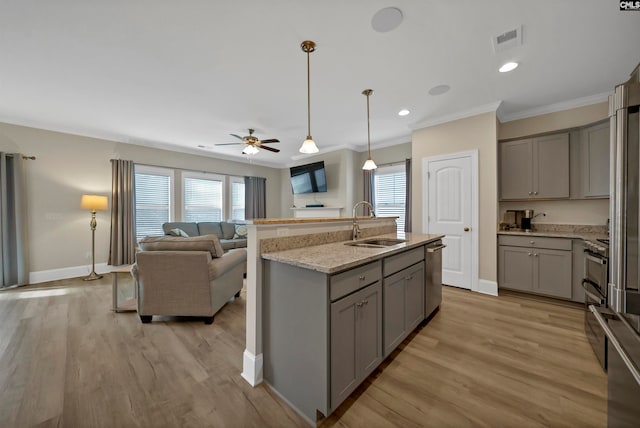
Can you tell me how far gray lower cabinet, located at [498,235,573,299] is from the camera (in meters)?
3.02

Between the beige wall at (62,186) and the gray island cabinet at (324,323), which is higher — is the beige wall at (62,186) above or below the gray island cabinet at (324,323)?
above

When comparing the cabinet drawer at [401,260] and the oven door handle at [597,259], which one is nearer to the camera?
the cabinet drawer at [401,260]

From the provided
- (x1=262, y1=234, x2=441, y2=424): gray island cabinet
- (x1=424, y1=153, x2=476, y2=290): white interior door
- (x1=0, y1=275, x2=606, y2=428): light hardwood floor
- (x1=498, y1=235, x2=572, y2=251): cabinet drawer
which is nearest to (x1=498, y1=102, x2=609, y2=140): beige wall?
(x1=424, y1=153, x2=476, y2=290): white interior door

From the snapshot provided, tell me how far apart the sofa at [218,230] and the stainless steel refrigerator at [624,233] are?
4.82 meters

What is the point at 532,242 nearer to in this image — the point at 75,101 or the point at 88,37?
the point at 88,37

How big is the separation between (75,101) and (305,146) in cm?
336

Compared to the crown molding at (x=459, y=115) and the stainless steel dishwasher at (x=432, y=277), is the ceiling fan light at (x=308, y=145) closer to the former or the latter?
the stainless steel dishwasher at (x=432, y=277)

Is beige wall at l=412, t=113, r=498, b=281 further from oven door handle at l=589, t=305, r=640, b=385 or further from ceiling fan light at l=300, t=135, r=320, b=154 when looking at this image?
A: oven door handle at l=589, t=305, r=640, b=385

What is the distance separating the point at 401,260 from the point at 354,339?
31.4 inches

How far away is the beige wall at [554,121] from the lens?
122 inches

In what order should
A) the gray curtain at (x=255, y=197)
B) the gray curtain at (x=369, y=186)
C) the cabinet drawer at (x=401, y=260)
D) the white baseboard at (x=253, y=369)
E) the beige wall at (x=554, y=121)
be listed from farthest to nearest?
the gray curtain at (x=255, y=197) → the gray curtain at (x=369, y=186) → the beige wall at (x=554, y=121) → the cabinet drawer at (x=401, y=260) → the white baseboard at (x=253, y=369)

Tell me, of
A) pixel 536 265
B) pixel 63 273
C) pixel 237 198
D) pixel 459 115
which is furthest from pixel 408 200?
pixel 63 273

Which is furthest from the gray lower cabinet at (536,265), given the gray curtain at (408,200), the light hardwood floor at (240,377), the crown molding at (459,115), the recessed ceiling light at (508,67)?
the recessed ceiling light at (508,67)

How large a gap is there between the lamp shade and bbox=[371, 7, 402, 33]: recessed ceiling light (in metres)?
5.12
